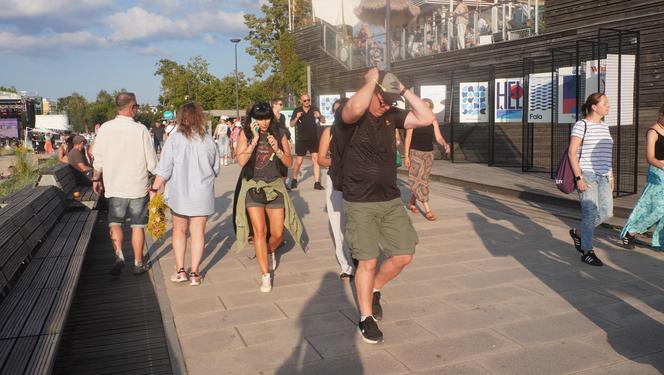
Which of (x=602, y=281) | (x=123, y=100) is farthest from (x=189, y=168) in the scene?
(x=602, y=281)

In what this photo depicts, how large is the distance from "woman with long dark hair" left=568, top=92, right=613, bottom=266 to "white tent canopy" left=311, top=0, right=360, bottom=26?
63.8 ft

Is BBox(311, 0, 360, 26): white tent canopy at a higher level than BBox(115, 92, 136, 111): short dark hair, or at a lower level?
higher

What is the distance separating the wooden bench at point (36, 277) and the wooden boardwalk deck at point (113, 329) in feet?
1.27

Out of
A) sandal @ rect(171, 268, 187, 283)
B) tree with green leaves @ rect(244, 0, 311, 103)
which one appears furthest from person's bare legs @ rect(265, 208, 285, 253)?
tree with green leaves @ rect(244, 0, 311, 103)

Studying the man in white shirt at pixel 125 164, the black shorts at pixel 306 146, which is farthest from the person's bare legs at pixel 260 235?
the black shorts at pixel 306 146

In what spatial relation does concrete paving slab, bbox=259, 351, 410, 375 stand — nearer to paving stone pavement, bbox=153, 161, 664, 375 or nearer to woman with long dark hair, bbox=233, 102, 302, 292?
paving stone pavement, bbox=153, 161, 664, 375

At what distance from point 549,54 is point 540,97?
7.52 ft

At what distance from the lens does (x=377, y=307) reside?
510 cm

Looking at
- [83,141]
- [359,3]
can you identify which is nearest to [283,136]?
[83,141]

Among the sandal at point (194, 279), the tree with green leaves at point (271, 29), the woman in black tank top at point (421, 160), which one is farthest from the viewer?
the tree with green leaves at point (271, 29)

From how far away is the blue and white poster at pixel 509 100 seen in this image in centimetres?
1642

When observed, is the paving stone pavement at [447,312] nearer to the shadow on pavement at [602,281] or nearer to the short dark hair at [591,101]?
the shadow on pavement at [602,281]

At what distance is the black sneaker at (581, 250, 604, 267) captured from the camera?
6.64 metres

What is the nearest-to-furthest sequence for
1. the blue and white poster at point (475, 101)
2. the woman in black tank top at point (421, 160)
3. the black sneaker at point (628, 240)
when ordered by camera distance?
the black sneaker at point (628, 240)
the woman in black tank top at point (421, 160)
the blue and white poster at point (475, 101)
